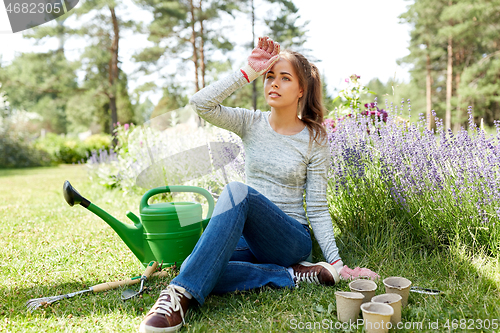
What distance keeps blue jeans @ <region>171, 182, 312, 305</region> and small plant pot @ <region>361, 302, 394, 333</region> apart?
20.9 inches

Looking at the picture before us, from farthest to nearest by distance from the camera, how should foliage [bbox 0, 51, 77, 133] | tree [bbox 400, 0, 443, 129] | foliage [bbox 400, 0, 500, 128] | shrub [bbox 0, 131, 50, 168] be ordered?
tree [bbox 400, 0, 443, 129] → foliage [bbox 400, 0, 500, 128] → foliage [bbox 0, 51, 77, 133] → shrub [bbox 0, 131, 50, 168]

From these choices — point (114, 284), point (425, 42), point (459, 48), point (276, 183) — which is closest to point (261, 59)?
point (276, 183)

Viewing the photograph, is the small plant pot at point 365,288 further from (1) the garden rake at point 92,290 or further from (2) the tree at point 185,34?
(2) the tree at point 185,34

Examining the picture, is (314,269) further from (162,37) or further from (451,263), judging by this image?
(162,37)

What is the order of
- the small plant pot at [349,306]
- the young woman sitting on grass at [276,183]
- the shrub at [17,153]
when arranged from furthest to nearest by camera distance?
1. the shrub at [17,153]
2. the young woman sitting on grass at [276,183]
3. the small plant pot at [349,306]

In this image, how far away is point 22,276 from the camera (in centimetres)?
209

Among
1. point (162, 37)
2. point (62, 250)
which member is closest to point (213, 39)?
point (162, 37)

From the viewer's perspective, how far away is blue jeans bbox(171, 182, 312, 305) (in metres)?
1.53

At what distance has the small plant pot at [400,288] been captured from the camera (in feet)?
5.05

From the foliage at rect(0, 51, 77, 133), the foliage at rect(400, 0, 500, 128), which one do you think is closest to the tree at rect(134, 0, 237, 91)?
the foliage at rect(0, 51, 77, 133)

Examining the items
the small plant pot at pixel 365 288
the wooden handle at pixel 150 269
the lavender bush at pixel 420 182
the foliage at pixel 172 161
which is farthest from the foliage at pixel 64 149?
the small plant pot at pixel 365 288

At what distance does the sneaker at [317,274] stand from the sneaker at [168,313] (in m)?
0.61

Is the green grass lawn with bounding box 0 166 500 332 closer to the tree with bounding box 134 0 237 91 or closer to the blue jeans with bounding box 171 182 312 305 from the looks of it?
the blue jeans with bounding box 171 182 312 305

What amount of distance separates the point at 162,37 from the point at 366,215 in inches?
462
